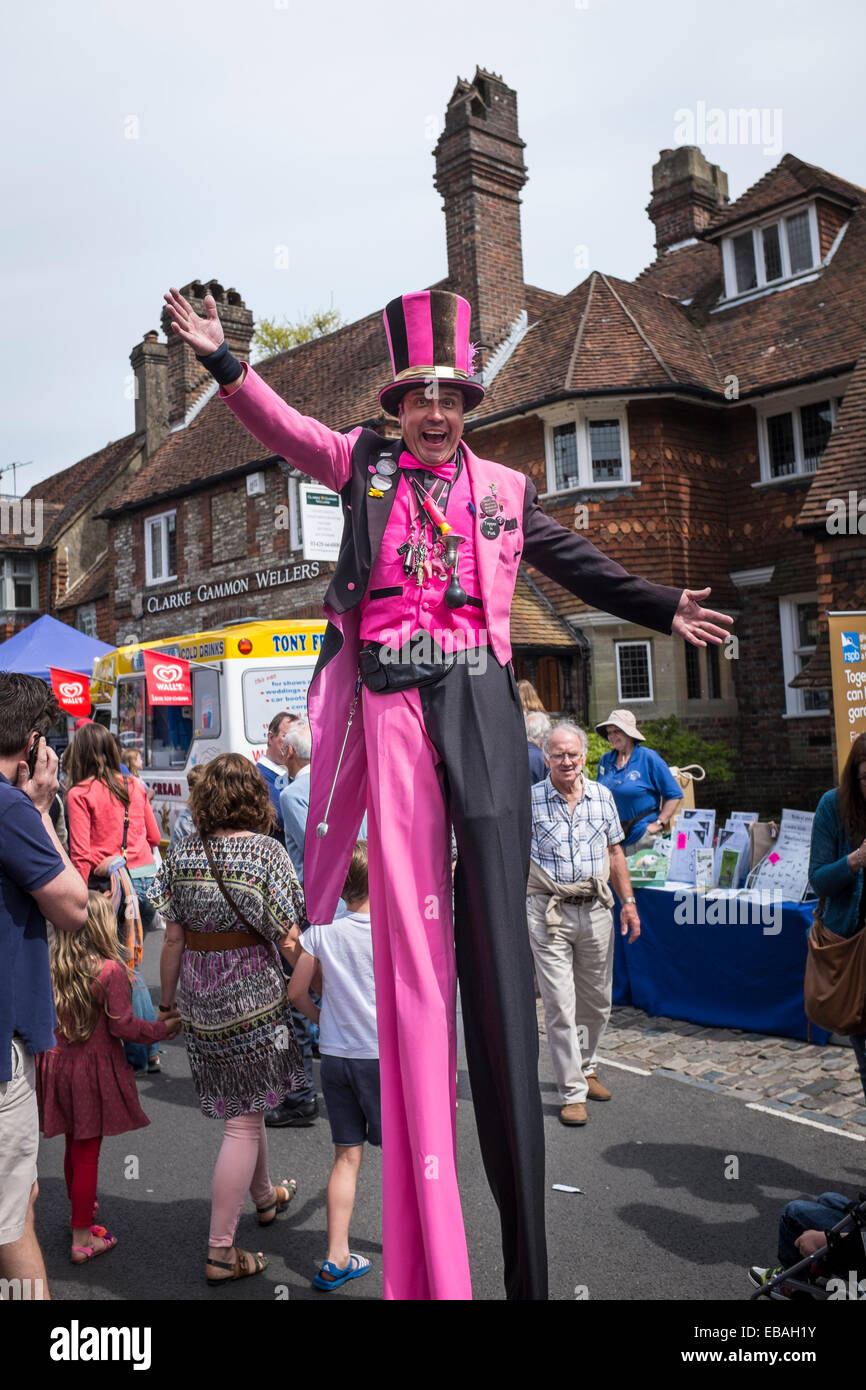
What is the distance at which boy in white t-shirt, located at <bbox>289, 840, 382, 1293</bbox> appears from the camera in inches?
152

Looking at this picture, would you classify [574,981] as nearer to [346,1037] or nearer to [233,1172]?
[346,1037]

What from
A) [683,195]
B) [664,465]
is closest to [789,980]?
[664,465]

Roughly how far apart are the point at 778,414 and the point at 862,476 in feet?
16.6

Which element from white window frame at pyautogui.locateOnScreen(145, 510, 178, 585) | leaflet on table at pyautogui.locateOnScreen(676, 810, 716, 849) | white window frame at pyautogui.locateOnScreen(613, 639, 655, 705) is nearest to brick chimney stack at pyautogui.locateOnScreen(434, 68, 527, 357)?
white window frame at pyautogui.locateOnScreen(613, 639, 655, 705)

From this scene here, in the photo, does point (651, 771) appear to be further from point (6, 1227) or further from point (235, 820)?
point (6, 1227)

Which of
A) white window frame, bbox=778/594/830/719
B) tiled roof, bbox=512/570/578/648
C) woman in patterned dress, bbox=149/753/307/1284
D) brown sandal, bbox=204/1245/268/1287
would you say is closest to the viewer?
brown sandal, bbox=204/1245/268/1287

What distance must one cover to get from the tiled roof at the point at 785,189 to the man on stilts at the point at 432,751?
18.6 metres

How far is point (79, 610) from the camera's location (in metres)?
31.0

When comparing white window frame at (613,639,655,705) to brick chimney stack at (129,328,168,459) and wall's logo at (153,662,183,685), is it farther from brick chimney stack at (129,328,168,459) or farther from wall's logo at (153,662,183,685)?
brick chimney stack at (129,328,168,459)

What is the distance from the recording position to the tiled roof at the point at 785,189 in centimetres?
1859

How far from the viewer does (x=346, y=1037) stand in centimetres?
407

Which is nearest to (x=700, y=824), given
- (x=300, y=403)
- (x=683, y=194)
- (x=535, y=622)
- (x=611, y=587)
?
(x=611, y=587)

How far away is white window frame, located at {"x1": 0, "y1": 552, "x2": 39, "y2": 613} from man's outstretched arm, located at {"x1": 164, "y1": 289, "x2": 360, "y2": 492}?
110 ft

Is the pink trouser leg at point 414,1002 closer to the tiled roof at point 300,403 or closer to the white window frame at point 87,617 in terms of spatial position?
the tiled roof at point 300,403
